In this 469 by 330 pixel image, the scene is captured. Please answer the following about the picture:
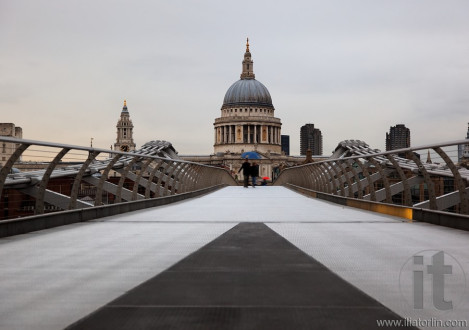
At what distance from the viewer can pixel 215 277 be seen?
5043mm

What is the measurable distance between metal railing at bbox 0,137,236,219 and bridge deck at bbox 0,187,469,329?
1160mm

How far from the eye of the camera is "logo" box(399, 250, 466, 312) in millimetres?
4133

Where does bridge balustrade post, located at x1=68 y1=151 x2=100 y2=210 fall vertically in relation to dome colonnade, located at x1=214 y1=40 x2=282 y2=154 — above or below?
below

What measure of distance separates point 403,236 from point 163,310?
193 inches

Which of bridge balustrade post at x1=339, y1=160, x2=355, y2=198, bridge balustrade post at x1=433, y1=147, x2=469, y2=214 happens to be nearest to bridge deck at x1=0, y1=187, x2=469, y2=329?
bridge balustrade post at x1=433, y1=147, x2=469, y2=214

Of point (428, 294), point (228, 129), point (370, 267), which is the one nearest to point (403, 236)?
point (370, 267)

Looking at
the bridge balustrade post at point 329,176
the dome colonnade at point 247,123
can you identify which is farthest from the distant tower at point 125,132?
the bridge balustrade post at point 329,176

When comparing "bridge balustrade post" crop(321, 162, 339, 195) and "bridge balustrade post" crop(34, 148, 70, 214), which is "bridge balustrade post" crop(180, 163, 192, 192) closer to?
"bridge balustrade post" crop(321, 162, 339, 195)

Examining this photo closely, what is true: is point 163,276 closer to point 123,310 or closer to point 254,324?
point 123,310

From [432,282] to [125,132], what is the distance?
191090mm

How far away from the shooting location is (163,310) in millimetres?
3936

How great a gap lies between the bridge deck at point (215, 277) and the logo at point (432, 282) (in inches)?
1.8

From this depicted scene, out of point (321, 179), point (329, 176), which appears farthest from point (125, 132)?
point (329, 176)

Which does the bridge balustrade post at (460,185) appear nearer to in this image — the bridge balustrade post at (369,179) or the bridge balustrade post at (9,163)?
the bridge balustrade post at (369,179)
